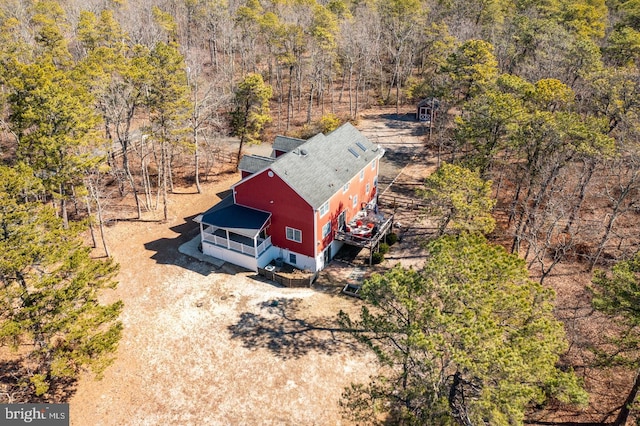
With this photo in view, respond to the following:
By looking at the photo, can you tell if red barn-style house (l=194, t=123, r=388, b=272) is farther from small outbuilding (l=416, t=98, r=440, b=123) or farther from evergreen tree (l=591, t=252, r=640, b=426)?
small outbuilding (l=416, t=98, r=440, b=123)

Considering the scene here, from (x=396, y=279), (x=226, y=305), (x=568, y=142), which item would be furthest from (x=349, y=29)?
(x=396, y=279)

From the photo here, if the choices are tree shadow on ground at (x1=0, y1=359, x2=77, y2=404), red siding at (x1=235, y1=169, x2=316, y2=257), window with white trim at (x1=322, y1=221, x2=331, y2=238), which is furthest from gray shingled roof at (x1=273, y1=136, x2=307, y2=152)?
tree shadow on ground at (x1=0, y1=359, x2=77, y2=404)

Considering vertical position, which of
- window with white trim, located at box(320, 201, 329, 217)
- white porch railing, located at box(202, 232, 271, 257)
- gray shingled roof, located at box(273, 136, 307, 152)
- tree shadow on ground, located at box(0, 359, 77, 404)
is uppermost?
gray shingled roof, located at box(273, 136, 307, 152)

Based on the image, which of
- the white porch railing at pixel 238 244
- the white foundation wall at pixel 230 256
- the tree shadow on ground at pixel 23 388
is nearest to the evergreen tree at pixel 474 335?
the white porch railing at pixel 238 244

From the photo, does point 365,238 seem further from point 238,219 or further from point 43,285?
point 43,285

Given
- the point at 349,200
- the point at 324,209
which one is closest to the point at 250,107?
the point at 349,200

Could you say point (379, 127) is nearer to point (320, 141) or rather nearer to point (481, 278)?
point (320, 141)

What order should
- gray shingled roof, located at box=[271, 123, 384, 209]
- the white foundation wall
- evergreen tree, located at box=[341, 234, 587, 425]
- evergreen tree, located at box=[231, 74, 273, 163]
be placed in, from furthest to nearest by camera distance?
evergreen tree, located at box=[231, 74, 273, 163]
the white foundation wall
gray shingled roof, located at box=[271, 123, 384, 209]
evergreen tree, located at box=[341, 234, 587, 425]
